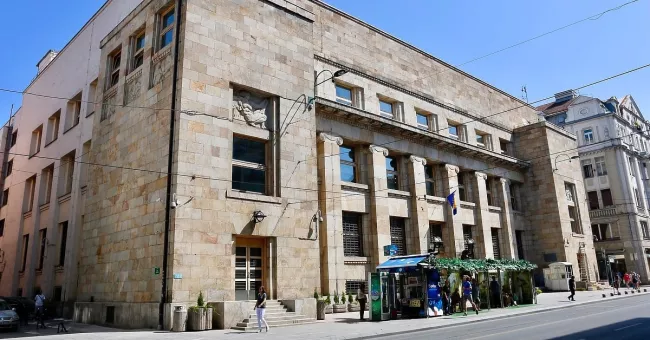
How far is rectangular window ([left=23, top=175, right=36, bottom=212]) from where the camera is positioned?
3768 centimetres

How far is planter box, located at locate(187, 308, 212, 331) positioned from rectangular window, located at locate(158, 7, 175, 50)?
12459mm

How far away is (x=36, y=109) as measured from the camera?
3981 centimetres

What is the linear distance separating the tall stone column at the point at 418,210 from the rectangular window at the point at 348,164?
442 cm

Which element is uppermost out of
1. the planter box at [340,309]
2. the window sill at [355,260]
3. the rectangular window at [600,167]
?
the rectangular window at [600,167]

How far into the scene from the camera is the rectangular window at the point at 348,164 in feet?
88.9

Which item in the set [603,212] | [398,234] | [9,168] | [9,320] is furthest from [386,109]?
[9,168]

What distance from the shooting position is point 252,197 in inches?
814

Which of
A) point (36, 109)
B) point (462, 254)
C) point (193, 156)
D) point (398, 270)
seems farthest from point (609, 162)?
point (36, 109)

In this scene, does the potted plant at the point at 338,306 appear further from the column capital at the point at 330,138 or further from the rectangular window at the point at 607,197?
the rectangular window at the point at 607,197

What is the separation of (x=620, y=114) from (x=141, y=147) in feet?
188

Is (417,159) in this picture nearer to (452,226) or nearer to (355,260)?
(452,226)

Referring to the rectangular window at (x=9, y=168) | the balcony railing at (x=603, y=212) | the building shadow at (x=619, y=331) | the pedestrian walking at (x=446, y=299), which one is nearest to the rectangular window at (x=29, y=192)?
the rectangular window at (x=9, y=168)

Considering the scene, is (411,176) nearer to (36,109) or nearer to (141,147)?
(141,147)

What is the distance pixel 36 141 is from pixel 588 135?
5823 cm
